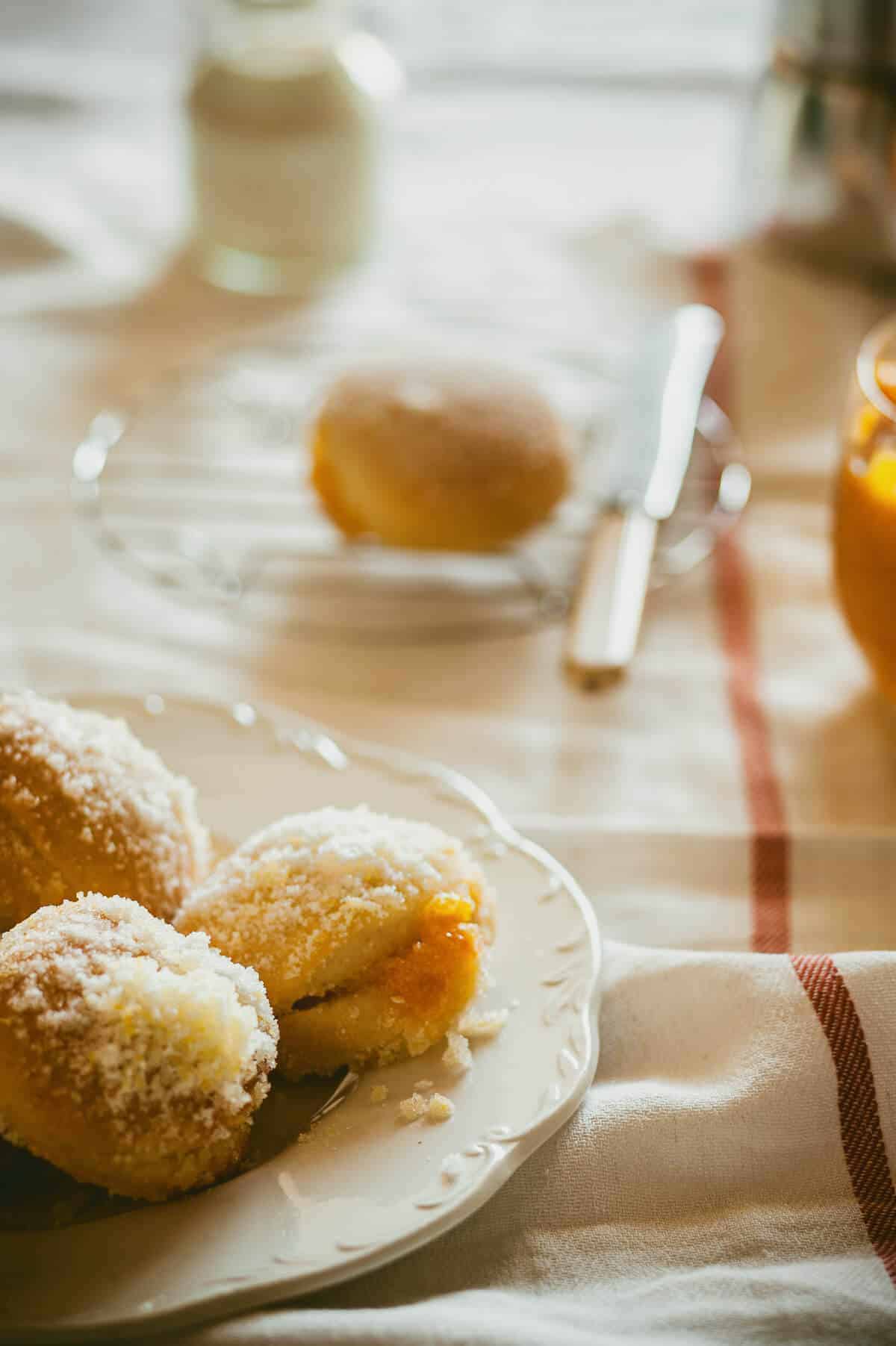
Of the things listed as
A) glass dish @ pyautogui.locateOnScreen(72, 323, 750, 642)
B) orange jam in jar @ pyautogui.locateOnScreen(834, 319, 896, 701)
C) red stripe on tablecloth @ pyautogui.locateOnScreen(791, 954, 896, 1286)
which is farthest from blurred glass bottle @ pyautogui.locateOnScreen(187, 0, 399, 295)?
red stripe on tablecloth @ pyautogui.locateOnScreen(791, 954, 896, 1286)

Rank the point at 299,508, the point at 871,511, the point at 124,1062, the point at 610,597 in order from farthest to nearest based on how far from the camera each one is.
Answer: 1. the point at 299,508
2. the point at 610,597
3. the point at 871,511
4. the point at 124,1062

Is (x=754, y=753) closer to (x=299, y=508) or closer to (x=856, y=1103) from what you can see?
(x=856, y=1103)

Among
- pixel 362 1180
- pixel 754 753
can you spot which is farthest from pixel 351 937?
pixel 754 753

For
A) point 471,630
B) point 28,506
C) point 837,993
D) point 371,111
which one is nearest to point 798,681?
point 471,630

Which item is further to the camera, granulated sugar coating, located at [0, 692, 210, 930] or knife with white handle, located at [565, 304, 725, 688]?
knife with white handle, located at [565, 304, 725, 688]

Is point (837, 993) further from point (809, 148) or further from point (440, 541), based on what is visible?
point (809, 148)

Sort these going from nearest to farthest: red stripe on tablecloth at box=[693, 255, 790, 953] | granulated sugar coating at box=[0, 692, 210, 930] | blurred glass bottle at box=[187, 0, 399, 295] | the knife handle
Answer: granulated sugar coating at box=[0, 692, 210, 930] → red stripe on tablecloth at box=[693, 255, 790, 953] → the knife handle → blurred glass bottle at box=[187, 0, 399, 295]

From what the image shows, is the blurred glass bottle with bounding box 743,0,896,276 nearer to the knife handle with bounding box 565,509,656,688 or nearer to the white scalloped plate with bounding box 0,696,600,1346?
the knife handle with bounding box 565,509,656,688
